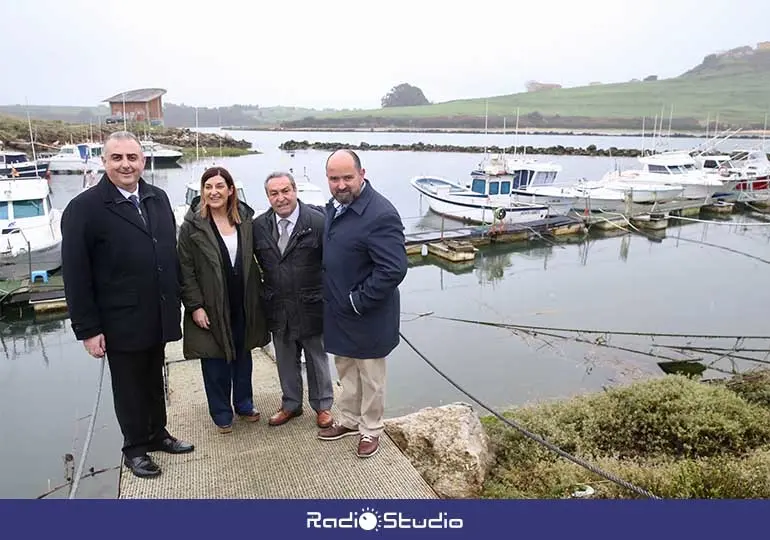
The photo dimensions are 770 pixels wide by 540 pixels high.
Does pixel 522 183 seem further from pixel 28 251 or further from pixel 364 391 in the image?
pixel 364 391

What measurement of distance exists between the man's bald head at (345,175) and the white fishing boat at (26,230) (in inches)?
432

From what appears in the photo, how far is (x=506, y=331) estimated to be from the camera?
10016 mm

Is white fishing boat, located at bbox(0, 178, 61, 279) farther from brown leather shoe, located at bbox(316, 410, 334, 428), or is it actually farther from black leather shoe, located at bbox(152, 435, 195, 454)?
brown leather shoe, located at bbox(316, 410, 334, 428)

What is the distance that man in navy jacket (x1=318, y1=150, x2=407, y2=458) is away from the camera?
2.80 m

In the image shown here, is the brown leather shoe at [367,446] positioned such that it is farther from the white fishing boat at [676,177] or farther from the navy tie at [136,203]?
the white fishing boat at [676,177]

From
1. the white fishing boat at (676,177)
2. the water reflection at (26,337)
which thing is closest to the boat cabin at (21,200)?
the water reflection at (26,337)

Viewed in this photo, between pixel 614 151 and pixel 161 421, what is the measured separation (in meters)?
61.4

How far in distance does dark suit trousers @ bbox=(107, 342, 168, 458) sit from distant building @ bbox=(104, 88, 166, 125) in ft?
237

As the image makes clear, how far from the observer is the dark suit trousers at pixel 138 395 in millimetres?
2840

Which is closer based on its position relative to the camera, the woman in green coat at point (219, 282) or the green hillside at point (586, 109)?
the woman in green coat at point (219, 282)

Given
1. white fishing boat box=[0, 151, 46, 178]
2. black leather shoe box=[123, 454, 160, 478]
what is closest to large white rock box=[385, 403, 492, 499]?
black leather shoe box=[123, 454, 160, 478]

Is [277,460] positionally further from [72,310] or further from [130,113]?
[130,113]

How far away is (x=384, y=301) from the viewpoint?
2926 millimetres

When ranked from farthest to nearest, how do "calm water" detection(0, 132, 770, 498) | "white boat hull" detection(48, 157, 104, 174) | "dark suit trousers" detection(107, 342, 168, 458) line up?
1. "white boat hull" detection(48, 157, 104, 174)
2. "calm water" detection(0, 132, 770, 498)
3. "dark suit trousers" detection(107, 342, 168, 458)
